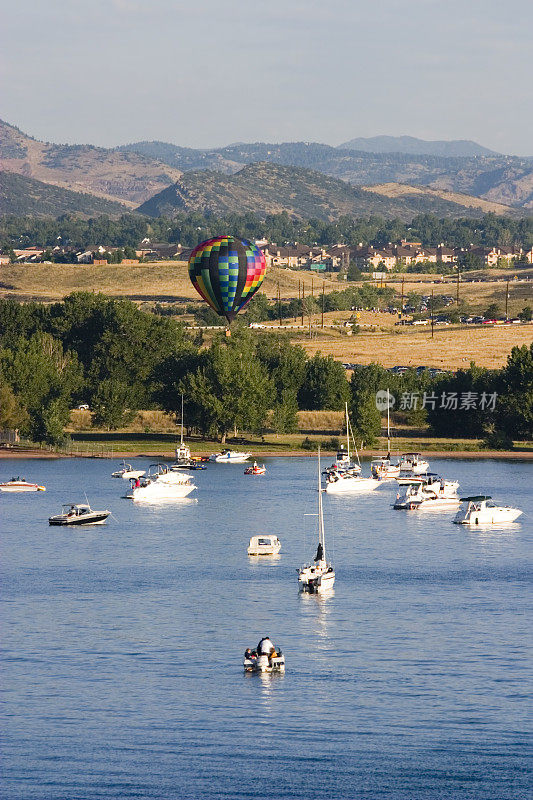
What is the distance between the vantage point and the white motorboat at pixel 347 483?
429 ft

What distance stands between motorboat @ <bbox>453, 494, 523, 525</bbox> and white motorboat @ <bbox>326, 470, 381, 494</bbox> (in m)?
20.1

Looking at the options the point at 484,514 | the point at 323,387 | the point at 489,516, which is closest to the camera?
the point at 484,514

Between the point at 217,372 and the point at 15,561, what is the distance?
76.0m

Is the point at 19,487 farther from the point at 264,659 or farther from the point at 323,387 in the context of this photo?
the point at 264,659

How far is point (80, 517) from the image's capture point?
109500mm

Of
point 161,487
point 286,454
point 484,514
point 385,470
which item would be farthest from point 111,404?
Answer: point 484,514

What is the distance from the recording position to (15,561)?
307 feet

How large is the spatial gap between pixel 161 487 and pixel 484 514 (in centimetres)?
3122

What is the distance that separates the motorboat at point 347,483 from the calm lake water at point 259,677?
19.3m

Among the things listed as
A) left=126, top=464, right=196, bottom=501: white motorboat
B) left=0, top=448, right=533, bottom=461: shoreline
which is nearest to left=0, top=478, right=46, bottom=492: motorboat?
left=126, top=464, right=196, bottom=501: white motorboat

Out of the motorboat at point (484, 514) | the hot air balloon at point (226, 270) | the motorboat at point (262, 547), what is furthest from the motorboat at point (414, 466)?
the hot air balloon at point (226, 270)

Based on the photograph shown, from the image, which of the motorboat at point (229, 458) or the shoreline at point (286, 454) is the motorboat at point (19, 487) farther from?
the motorboat at point (229, 458)

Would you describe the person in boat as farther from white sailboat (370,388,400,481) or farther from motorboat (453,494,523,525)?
white sailboat (370,388,400,481)

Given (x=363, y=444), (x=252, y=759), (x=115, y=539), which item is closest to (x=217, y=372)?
(x=363, y=444)
